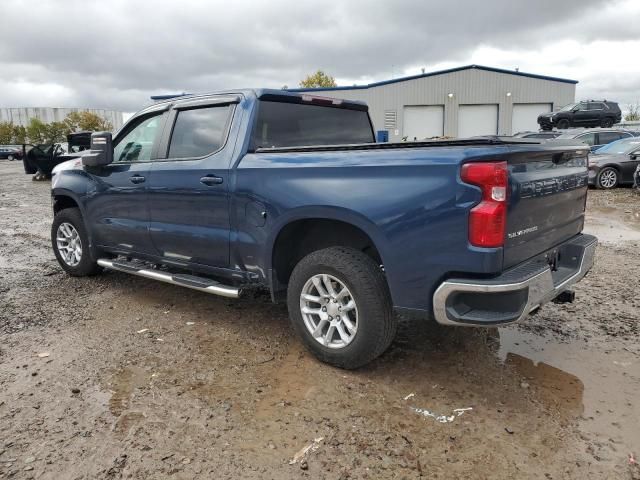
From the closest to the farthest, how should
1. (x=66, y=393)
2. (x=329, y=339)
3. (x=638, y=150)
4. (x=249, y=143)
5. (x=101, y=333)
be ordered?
(x=66, y=393) → (x=329, y=339) → (x=249, y=143) → (x=101, y=333) → (x=638, y=150)

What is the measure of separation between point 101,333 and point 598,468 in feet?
12.1

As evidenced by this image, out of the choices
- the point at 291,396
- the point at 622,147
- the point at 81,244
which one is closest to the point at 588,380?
the point at 291,396

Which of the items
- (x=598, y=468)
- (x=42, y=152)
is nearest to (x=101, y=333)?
(x=598, y=468)

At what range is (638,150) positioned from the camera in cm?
1346

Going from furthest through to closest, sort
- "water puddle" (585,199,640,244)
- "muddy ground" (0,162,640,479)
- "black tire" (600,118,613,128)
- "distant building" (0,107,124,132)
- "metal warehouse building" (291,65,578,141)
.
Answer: "distant building" (0,107,124,132)
"metal warehouse building" (291,65,578,141)
"black tire" (600,118,613,128)
"water puddle" (585,199,640,244)
"muddy ground" (0,162,640,479)

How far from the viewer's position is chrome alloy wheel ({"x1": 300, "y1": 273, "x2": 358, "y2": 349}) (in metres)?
3.43

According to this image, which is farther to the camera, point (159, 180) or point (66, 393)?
point (159, 180)

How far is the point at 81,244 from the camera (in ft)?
18.7

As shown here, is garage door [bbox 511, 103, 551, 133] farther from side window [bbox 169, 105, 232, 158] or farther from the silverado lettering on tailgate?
side window [bbox 169, 105, 232, 158]

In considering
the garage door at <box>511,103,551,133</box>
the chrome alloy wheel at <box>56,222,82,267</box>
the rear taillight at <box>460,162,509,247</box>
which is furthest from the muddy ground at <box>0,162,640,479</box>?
the garage door at <box>511,103,551,133</box>

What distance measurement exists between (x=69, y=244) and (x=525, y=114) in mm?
33843

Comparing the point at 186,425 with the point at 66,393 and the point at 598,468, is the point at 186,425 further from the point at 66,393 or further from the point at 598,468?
the point at 598,468

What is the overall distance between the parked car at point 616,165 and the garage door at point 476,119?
2074 centimetres

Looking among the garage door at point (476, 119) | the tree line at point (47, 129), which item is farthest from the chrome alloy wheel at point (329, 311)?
the tree line at point (47, 129)
